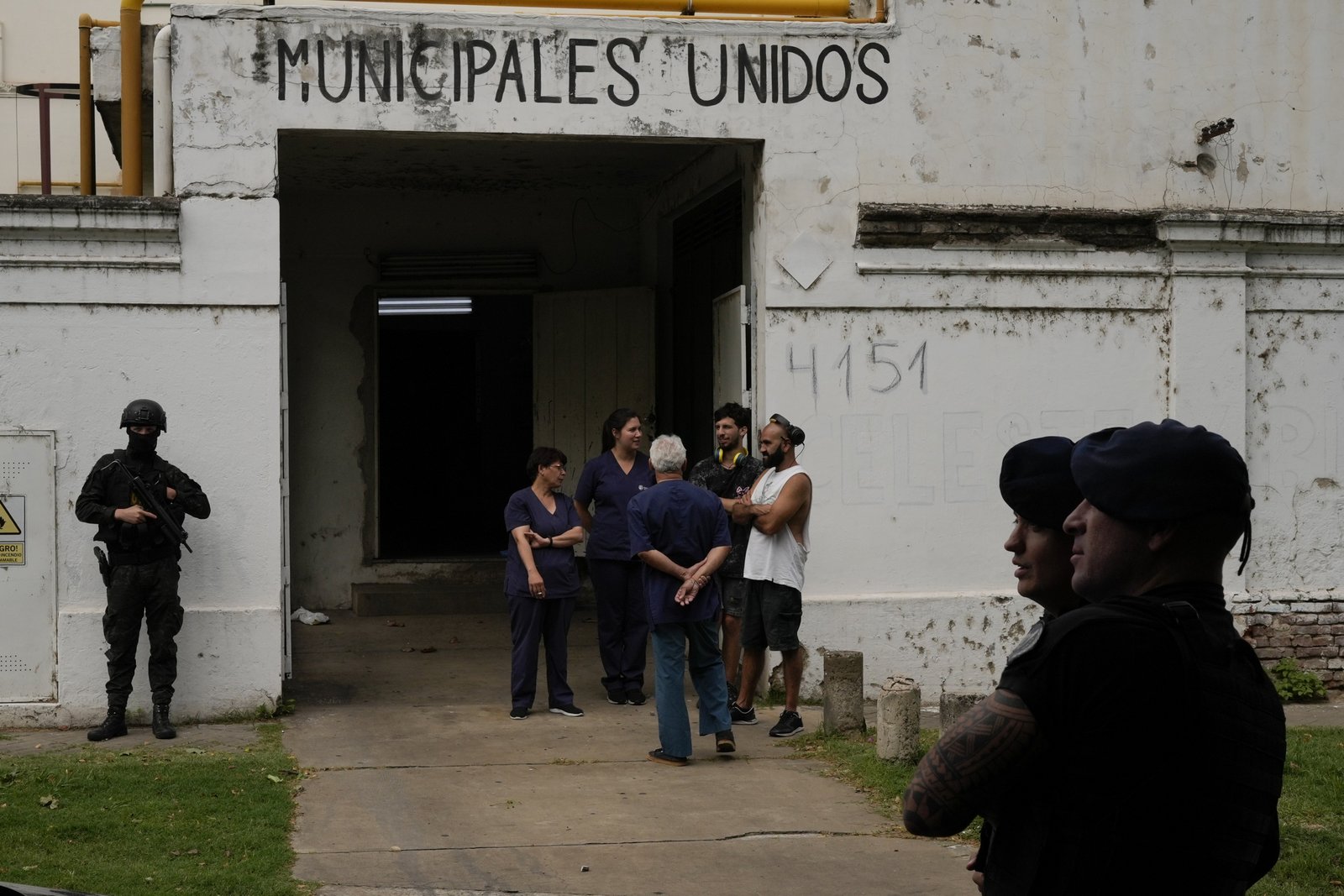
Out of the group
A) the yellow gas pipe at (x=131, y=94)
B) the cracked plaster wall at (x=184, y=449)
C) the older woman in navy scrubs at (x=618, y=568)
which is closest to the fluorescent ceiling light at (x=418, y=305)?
the yellow gas pipe at (x=131, y=94)

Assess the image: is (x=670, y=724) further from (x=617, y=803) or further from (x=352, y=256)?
(x=352, y=256)

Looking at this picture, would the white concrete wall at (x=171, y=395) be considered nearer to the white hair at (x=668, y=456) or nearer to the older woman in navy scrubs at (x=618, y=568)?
the older woman in navy scrubs at (x=618, y=568)

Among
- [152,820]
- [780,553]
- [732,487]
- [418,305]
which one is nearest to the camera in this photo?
[152,820]

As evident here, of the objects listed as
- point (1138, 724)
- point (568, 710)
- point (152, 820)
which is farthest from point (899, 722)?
point (1138, 724)

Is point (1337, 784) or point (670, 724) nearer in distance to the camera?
point (1337, 784)

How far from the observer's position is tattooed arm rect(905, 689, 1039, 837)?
2.38 metres

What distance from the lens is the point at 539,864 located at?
623 centimetres

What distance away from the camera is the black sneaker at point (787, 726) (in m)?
8.67

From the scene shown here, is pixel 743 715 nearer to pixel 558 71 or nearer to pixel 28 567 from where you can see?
pixel 558 71

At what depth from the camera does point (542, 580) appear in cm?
913

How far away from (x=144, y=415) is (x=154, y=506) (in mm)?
534

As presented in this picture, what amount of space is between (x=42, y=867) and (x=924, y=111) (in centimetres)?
706

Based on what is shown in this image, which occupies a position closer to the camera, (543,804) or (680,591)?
(543,804)

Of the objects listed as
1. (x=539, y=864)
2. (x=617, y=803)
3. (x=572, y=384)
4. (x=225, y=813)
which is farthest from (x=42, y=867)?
(x=572, y=384)
